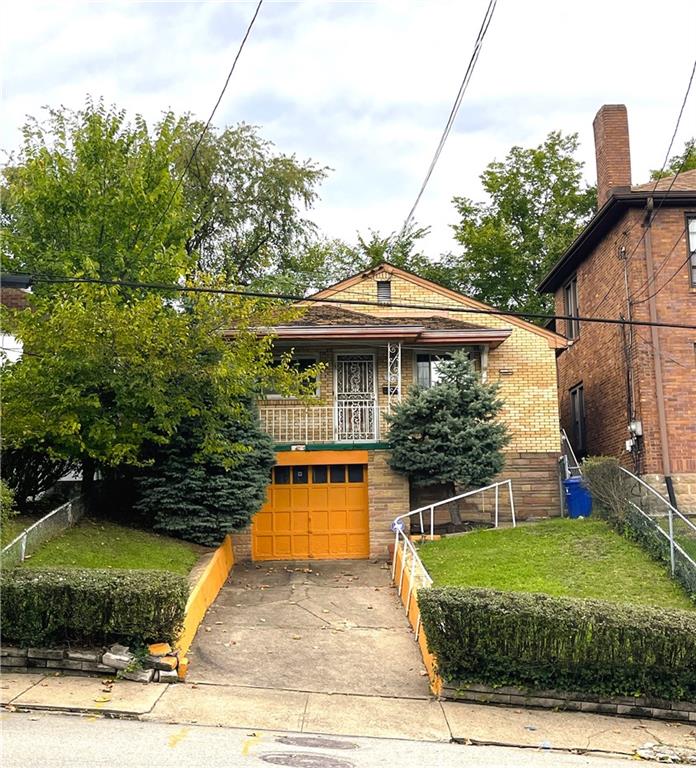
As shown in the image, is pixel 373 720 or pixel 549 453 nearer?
pixel 373 720

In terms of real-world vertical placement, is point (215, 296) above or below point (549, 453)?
above

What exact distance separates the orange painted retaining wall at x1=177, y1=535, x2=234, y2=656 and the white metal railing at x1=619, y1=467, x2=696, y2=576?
7192 millimetres

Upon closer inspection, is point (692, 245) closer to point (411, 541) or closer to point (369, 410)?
point (369, 410)

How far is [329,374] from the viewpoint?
68.3ft

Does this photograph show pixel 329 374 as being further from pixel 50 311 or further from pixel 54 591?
pixel 54 591

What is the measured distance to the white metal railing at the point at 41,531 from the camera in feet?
39.3

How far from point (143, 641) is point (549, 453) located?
12.4 metres

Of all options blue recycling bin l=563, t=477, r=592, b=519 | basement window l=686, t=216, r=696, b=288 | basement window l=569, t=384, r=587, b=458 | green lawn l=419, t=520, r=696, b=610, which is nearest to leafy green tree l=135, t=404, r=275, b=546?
green lawn l=419, t=520, r=696, b=610

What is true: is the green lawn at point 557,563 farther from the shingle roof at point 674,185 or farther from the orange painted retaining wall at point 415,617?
the shingle roof at point 674,185

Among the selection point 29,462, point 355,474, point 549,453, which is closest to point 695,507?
point 549,453

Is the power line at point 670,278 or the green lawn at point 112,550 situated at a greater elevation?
the power line at point 670,278

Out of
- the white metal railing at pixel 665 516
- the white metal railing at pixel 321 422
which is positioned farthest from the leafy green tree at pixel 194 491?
the white metal railing at pixel 665 516

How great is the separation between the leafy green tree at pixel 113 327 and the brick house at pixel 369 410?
2.86 meters

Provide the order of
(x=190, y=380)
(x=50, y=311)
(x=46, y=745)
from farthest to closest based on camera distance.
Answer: (x=50, y=311), (x=190, y=380), (x=46, y=745)
